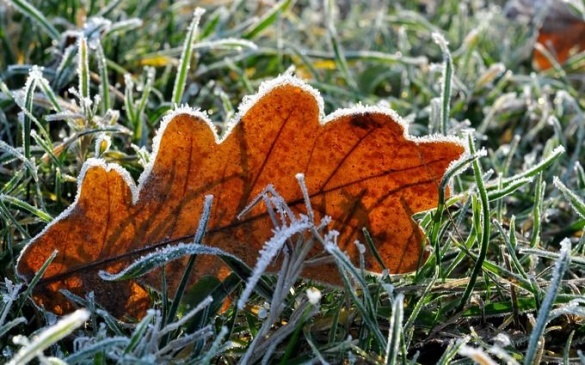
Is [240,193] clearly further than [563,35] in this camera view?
No

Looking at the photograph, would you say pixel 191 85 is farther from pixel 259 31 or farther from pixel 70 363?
pixel 70 363

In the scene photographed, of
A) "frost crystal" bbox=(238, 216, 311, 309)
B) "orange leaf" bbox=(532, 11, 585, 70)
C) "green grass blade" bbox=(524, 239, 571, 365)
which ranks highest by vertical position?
"orange leaf" bbox=(532, 11, 585, 70)

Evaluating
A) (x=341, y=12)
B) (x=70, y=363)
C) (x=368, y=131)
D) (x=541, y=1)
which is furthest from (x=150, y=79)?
(x=541, y=1)

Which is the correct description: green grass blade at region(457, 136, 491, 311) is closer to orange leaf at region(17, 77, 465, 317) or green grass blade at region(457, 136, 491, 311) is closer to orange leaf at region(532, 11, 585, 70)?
orange leaf at region(17, 77, 465, 317)

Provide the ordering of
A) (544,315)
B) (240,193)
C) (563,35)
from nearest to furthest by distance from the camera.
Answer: (544,315) → (240,193) → (563,35)

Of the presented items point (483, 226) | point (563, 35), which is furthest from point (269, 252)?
point (563, 35)

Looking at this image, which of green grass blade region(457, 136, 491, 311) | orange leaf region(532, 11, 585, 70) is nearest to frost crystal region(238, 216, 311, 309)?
green grass blade region(457, 136, 491, 311)

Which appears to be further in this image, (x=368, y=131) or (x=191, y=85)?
(x=191, y=85)

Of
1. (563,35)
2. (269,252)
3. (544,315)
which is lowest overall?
(544,315)

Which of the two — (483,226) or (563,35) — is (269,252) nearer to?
(483,226)
